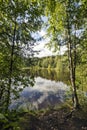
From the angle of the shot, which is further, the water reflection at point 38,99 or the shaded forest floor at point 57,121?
the water reflection at point 38,99

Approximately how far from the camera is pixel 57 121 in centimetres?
1298

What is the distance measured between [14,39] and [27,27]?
1.08m

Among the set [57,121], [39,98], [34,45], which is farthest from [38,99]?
[34,45]

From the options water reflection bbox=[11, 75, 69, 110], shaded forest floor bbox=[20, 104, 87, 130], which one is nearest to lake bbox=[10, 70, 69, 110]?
water reflection bbox=[11, 75, 69, 110]

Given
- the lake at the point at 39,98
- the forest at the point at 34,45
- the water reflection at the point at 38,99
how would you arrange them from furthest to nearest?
the water reflection at the point at 38,99, the lake at the point at 39,98, the forest at the point at 34,45

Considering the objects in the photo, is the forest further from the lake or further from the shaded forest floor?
the lake

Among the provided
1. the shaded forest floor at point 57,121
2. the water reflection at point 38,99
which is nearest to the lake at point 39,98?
the water reflection at point 38,99

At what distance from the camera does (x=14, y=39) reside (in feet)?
38.0

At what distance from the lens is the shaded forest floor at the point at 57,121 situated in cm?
A: 1205

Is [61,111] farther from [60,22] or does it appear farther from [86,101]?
[60,22]

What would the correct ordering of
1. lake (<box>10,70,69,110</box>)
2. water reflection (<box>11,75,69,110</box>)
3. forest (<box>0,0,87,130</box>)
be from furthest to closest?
water reflection (<box>11,75,69,110</box>) < lake (<box>10,70,69,110</box>) < forest (<box>0,0,87,130</box>)

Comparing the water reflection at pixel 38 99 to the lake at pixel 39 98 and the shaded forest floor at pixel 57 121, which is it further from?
the shaded forest floor at pixel 57 121

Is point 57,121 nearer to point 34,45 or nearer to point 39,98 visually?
point 34,45

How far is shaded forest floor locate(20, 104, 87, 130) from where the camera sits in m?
12.1
